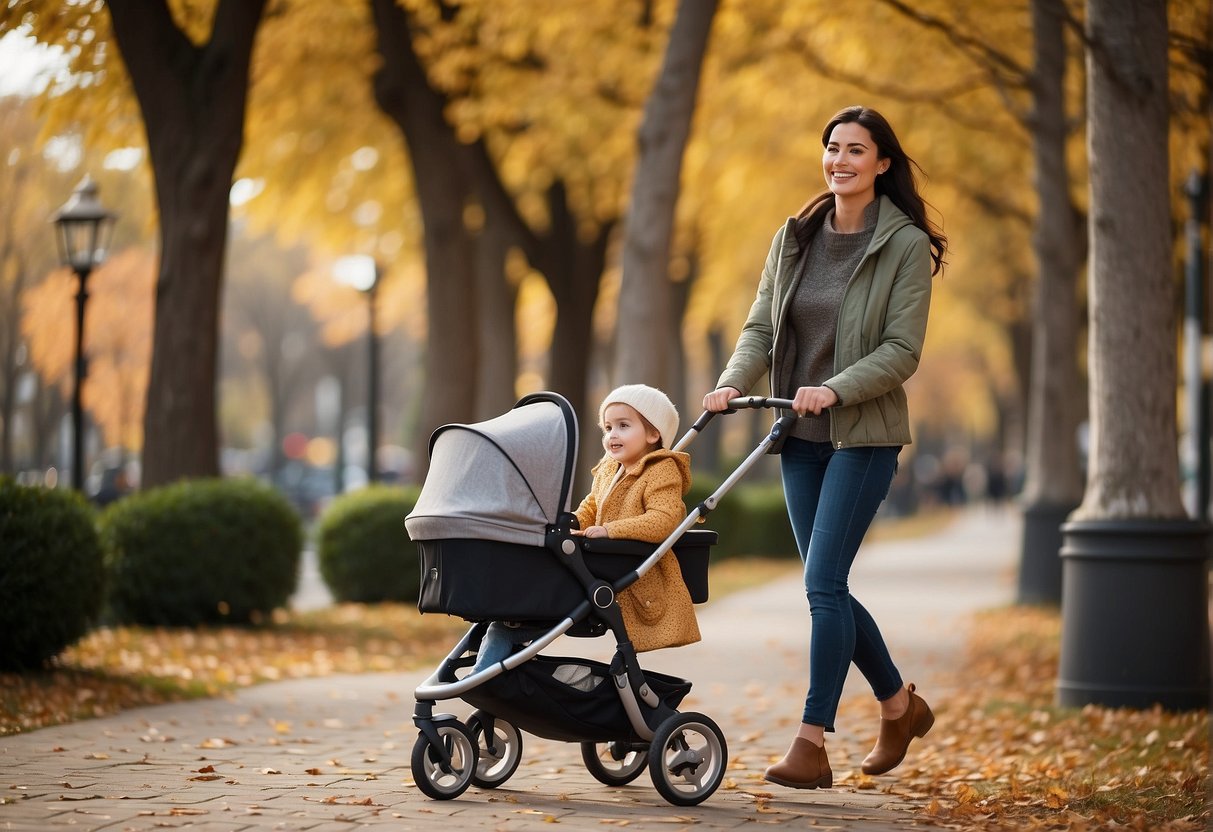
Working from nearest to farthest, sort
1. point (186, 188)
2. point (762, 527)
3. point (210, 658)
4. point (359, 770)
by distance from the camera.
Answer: point (359, 770) → point (210, 658) → point (186, 188) → point (762, 527)

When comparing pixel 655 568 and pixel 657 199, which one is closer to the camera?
pixel 655 568

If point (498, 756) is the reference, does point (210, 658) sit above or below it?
below

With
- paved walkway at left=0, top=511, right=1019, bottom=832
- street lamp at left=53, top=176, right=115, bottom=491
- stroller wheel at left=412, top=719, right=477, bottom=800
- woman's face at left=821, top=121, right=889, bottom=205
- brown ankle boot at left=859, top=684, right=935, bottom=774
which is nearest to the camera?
paved walkway at left=0, top=511, right=1019, bottom=832

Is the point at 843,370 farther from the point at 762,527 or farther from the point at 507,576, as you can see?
the point at 762,527

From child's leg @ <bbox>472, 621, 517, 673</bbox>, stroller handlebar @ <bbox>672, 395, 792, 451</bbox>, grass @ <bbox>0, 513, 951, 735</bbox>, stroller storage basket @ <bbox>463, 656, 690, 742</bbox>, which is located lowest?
grass @ <bbox>0, 513, 951, 735</bbox>

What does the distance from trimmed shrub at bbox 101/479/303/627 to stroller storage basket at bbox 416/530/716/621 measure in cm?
722

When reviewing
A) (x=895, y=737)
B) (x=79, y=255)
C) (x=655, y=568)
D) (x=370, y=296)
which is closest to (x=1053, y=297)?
(x=370, y=296)

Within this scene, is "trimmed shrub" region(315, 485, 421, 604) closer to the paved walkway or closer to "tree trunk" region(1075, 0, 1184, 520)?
the paved walkway

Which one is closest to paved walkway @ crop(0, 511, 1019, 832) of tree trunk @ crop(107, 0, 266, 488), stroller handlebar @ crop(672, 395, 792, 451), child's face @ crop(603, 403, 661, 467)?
child's face @ crop(603, 403, 661, 467)

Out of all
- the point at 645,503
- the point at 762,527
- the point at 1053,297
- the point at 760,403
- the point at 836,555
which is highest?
the point at 1053,297

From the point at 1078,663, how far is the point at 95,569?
5356 millimetres

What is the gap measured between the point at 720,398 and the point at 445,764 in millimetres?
1572

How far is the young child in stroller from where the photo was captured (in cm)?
569

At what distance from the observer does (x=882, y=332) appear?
5.88m
